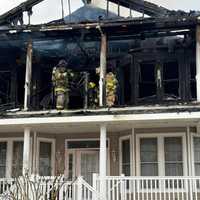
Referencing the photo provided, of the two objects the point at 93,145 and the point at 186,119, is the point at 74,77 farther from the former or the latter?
the point at 186,119

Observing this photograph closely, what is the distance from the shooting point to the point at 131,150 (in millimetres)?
16844

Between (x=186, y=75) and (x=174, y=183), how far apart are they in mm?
4069

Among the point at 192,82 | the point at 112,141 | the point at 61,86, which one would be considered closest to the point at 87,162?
the point at 112,141

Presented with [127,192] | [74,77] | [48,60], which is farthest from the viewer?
[48,60]

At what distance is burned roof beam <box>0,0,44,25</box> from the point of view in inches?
754

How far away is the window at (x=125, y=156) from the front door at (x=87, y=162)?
1205mm

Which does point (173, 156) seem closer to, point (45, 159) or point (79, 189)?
point (79, 189)

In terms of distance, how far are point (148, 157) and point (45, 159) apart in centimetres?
384

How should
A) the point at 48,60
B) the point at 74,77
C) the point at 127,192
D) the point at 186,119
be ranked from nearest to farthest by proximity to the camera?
the point at 186,119
the point at 127,192
the point at 74,77
the point at 48,60

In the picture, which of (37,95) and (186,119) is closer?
(186,119)

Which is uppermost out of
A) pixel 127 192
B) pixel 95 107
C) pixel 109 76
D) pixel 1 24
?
pixel 1 24

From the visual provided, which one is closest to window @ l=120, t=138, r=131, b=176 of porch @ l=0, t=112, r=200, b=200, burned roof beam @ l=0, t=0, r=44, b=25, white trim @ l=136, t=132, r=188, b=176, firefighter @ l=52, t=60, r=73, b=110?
porch @ l=0, t=112, r=200, b=200

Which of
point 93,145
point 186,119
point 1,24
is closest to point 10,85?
point 1,24

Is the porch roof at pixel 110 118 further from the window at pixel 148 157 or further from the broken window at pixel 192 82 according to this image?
the broken window at pixel 192 82
